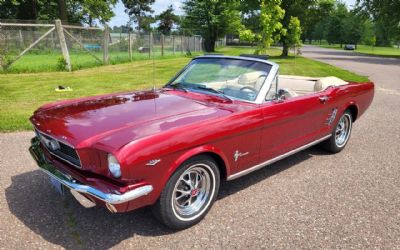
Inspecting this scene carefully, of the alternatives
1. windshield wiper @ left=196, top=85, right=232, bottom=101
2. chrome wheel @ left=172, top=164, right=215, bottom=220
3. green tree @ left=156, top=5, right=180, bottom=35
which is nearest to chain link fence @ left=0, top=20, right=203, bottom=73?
windshield wiper @ left=196, top=85, right=232, bottom=101

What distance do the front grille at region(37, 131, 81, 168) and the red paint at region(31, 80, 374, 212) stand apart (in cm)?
6

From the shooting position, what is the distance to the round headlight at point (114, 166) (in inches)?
111

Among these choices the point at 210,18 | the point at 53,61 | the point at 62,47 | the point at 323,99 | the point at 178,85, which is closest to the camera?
the point at 178,85

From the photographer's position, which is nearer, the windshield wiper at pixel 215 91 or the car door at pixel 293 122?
the car door at pixel 293 122

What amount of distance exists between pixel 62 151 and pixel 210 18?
37.3 meters

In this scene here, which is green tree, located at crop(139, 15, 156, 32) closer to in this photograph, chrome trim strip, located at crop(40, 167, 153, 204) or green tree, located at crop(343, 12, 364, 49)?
green tree, located at crop(343, 12, 364, 49)

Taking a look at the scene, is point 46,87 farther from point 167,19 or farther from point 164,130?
point 167,19

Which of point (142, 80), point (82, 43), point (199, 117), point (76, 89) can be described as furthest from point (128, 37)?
point (199, 117)

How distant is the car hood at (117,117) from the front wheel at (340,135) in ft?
8.13

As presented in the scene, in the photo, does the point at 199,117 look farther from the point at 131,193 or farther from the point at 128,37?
the point at 128,37

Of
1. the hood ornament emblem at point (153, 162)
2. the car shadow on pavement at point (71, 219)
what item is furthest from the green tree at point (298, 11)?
the hood ornament emblem at point (153, 162)

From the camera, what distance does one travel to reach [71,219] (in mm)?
3457

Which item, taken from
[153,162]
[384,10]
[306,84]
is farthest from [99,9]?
[153,162]

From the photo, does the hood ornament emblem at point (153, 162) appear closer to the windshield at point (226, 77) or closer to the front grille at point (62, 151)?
the front grille at point (62, 151)
